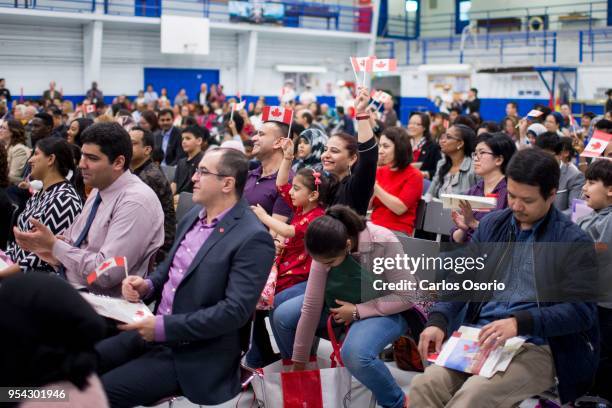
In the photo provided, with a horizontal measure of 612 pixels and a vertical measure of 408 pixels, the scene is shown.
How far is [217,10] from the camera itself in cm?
1989

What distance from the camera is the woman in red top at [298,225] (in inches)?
144

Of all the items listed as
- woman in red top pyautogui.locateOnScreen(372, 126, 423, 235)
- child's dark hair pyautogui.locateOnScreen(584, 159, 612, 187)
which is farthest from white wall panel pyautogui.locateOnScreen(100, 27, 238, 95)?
child's dark hair pyautogui.locateOnScreen(584, 159, 612, 187)

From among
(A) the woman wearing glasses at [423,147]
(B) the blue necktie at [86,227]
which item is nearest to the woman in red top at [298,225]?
(B) the blue necktie at [86,227]

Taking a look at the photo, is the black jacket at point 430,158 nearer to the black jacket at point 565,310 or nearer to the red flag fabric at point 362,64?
the red flag fabric at point 362,64

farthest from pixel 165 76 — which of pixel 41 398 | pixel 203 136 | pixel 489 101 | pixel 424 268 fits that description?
pixel 41 398

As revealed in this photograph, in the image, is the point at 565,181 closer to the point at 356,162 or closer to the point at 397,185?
the point at 397,185

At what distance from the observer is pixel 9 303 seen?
1514 mm

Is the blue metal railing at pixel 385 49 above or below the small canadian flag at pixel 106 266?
above

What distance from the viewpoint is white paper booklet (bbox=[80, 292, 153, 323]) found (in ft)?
8.50

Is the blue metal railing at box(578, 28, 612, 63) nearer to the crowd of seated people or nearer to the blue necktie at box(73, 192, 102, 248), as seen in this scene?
the crowd of seated people

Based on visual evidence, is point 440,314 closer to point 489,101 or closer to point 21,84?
point 21,84

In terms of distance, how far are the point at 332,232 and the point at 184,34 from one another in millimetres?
16398

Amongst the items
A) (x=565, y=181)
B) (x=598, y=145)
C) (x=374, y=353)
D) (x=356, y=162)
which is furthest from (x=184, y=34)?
(x=374, y=353)

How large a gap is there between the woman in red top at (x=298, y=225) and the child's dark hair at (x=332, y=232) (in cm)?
57
